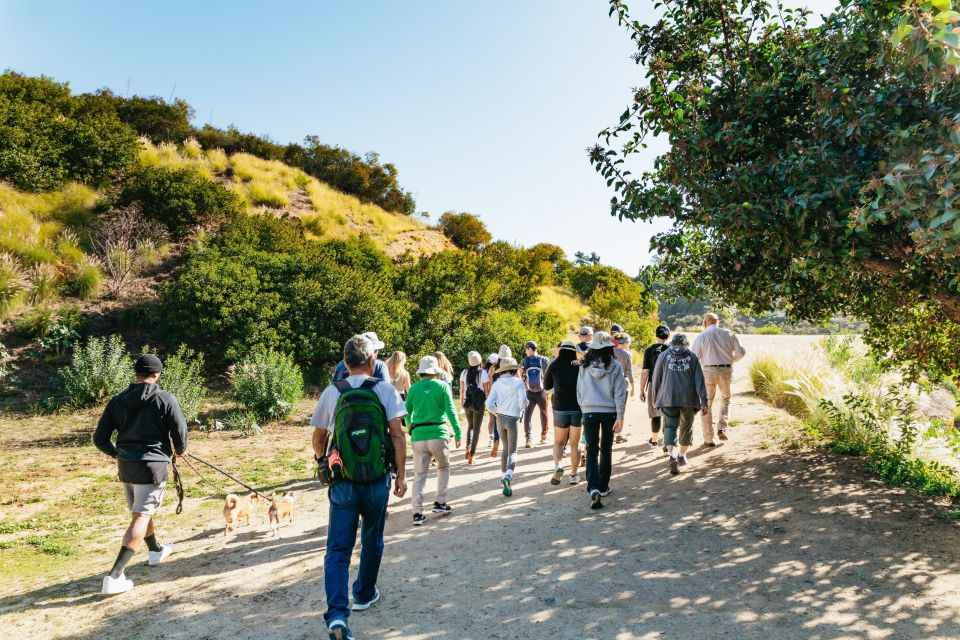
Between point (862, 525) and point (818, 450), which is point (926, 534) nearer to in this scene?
point (862, 525)

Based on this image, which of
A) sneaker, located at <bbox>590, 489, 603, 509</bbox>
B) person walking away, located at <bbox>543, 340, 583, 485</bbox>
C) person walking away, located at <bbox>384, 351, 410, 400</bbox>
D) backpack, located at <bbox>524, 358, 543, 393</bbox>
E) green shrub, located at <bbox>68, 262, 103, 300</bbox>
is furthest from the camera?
green shrub, located at <bbox>68, 262, 103, 300</bbox>

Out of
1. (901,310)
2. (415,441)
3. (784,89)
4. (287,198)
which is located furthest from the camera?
(287,198)

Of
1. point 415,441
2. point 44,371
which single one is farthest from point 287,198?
point 415,441

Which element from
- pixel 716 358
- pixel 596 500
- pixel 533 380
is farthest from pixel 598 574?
pixel 716 358

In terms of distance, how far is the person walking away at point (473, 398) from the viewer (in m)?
8.74

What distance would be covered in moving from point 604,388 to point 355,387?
3.49 m

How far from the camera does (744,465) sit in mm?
7699

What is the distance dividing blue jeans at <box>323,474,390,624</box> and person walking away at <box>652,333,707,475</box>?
464cm

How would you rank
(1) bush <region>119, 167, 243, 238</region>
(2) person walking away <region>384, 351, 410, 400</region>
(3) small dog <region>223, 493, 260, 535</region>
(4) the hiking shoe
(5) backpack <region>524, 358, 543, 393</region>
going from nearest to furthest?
(4) the hiking shoe
(3) small dog <region>223, 493, 260, 535</region>
(2) person walking away <region>384, 351, 410, 400</region>
(5) backpack <region>524, 358, 543, 393</region>
(1) bush <region>119, 167, 243, 238</region>

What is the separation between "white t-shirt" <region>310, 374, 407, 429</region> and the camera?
13.5 feet

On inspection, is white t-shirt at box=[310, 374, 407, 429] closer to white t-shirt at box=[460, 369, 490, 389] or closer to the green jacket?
the green jacket

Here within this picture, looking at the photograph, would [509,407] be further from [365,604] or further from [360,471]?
[360,471]

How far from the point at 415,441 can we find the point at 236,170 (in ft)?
79.8

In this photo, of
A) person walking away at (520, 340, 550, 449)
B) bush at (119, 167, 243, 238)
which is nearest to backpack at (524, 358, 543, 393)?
person walking away at (520, 340, 550, 449)
